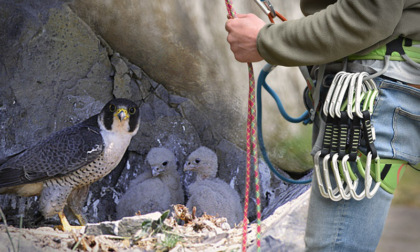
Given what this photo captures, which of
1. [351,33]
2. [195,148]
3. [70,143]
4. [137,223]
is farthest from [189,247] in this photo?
[351,33]

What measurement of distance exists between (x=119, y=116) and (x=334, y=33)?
263 centimetres

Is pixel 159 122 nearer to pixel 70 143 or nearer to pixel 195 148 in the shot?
pixel 195 148

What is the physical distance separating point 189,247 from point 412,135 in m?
1.97

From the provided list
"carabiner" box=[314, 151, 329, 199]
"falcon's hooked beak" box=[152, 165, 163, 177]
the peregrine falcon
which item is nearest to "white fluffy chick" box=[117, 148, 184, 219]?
"falcon's hooked beak" box=[152, 165, 163, 177]

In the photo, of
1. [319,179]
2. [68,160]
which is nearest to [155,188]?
[68,160]

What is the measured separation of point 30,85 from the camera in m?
4.50

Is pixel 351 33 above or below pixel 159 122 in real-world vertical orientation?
above

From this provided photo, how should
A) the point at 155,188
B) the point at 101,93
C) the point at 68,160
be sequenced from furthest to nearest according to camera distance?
the point at 101,93 → the point at 155,188 → the point at 68,160

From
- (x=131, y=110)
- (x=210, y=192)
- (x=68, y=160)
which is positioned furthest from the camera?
(x=210, y=192)

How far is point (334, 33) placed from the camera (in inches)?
58.9

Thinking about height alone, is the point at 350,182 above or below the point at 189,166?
above

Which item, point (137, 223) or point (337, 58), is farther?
point (137, 223)

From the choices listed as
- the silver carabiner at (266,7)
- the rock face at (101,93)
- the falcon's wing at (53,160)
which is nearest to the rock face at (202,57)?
the rock face at (101,93)

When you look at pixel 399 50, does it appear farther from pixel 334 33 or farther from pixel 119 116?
pixel 119 116
